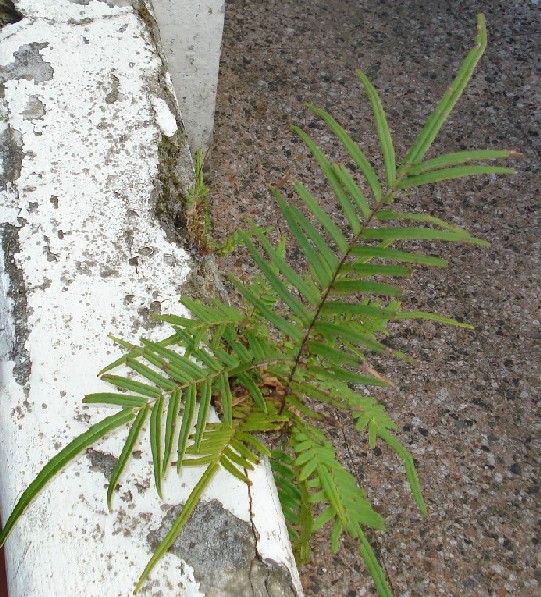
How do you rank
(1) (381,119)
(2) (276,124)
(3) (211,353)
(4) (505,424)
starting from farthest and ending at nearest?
1. (2) (276,124)
2. (4) (505,424)
3. (3) (211,353)
4. (1) (381,119)

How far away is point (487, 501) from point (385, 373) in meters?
0.51

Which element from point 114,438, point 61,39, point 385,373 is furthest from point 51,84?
point 385,373

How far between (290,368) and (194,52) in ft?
5.64

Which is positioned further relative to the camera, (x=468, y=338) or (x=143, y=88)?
(x=468, y=338)

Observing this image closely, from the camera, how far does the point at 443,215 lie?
114 inches

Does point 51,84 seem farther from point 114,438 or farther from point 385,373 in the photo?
point 385,373

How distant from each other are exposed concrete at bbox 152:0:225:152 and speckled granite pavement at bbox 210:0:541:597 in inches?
6.2

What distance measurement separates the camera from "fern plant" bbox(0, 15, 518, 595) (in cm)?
122

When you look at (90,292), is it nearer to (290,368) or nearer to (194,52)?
(290,368)

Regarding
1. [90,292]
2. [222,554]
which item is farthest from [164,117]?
[222,554]

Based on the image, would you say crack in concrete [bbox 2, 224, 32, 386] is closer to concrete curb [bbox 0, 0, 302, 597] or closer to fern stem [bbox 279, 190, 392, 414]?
concrete curb [bbox 0, 0, 302, 597]

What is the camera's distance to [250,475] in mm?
1381

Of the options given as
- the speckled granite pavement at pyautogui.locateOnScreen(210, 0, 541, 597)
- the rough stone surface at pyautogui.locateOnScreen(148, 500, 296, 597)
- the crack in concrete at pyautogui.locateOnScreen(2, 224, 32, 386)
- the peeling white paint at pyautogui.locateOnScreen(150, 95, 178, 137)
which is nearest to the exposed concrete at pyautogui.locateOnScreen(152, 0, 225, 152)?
the speckled granite pavement at pyautogui.locateOnScreen(210, 0, 541, 597)

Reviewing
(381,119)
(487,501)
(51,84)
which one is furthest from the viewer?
(487,501)
